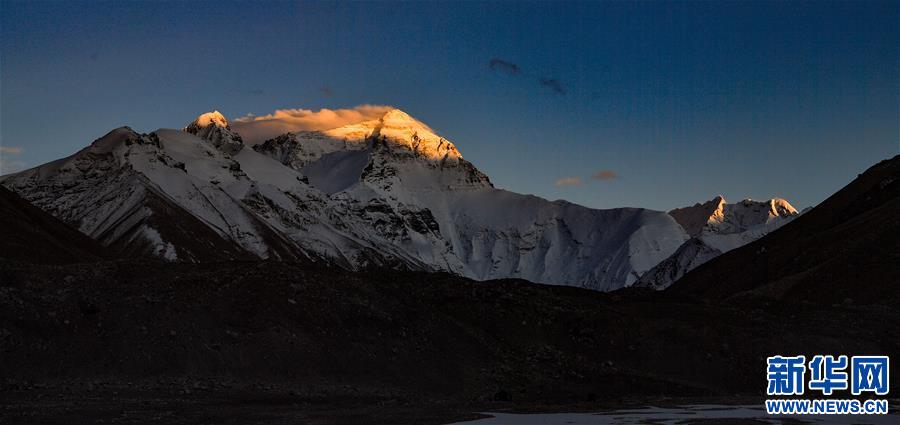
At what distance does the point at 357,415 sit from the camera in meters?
44.6

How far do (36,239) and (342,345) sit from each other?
251 ft

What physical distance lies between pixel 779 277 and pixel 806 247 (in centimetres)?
844

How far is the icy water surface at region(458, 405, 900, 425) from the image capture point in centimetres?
4297

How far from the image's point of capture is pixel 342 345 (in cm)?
5644

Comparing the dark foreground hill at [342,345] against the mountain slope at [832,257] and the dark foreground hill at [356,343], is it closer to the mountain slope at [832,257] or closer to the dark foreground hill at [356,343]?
the dark foreground hill at [356,343]

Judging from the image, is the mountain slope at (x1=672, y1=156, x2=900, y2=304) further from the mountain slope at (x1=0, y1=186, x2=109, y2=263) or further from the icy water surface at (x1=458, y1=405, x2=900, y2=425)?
the mountain slope at (x1=0, y1=186, x2=109, y2=263)

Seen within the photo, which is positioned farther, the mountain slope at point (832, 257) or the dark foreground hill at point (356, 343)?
the mountain slope at point (832, 257)

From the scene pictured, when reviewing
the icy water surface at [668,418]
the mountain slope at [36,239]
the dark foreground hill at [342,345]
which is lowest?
the icy water surface at [668,418]

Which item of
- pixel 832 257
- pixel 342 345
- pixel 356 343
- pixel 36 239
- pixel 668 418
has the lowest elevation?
pixel 668 418

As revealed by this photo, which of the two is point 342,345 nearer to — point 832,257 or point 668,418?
point 668,418

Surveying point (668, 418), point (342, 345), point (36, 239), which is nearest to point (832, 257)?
point (342, 345)

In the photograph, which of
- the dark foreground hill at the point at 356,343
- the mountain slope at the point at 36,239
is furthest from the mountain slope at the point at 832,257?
the mountain slope at the point at 36,239

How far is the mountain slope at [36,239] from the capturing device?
115 m

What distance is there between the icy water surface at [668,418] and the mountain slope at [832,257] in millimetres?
39585
